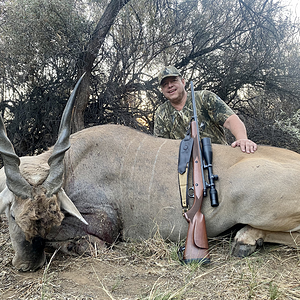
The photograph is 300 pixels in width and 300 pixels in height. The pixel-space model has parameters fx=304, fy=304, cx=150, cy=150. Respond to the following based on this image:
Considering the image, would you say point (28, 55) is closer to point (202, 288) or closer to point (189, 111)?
point (189, 111)

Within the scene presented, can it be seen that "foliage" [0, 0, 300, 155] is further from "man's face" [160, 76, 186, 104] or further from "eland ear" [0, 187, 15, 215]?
"eland ear" [0, 187, 15, 215]

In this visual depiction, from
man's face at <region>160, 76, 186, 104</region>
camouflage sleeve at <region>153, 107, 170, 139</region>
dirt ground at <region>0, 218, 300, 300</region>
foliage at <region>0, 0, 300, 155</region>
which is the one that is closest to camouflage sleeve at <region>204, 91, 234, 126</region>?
man's face at <region>160, 76, 186, 104</region>

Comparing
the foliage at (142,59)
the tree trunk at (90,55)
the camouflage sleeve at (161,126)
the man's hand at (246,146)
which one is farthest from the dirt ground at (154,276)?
the foliage at (142,59)

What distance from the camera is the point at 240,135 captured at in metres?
3.73

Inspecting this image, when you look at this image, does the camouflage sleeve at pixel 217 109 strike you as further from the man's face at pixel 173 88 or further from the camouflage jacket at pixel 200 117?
the man's face at pixel 173 88

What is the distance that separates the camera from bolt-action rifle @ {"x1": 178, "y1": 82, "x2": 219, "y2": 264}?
2.67 meters

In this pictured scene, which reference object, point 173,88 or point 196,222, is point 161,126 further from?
point 196,222

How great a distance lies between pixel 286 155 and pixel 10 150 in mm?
2785

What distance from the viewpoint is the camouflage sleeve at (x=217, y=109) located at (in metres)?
4.18

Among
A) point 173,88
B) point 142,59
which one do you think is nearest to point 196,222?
point 173,88

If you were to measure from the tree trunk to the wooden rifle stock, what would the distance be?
2.92m

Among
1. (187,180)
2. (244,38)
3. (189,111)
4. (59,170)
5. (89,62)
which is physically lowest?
(187,180)

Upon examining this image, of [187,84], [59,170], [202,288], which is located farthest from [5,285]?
[187,84]

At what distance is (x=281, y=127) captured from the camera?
5980 mm
